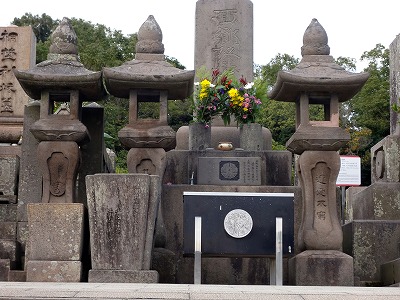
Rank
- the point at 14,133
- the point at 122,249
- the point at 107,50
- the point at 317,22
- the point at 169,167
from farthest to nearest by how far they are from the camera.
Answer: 1. the point at 107,50
2. the point at 14,133
3. the point at 169,167
4. the point at 317,22
5. the point at 122,249

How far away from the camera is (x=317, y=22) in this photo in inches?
367

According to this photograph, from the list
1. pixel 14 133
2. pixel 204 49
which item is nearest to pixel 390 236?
pixel 204 49

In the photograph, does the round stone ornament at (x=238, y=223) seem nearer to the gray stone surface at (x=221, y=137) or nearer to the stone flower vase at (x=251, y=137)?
the stone flower vase at (x=251, y=137)

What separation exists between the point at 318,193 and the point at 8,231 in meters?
3.93

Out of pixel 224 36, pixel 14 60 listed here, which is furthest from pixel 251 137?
pixel 14 60

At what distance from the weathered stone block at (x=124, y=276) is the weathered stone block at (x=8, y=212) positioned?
2383mm

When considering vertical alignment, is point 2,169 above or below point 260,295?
above

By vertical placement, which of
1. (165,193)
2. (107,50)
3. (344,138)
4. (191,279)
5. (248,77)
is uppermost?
(107,50)

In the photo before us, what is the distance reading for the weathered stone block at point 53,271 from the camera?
7.66 metres

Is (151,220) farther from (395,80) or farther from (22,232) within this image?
(395,80)

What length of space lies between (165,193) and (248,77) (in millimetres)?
4033

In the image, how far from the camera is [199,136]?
10516 mm

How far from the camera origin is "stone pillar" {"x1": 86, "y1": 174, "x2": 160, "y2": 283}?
24.7ft

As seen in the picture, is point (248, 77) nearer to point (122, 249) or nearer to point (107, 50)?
point (122, 249)
